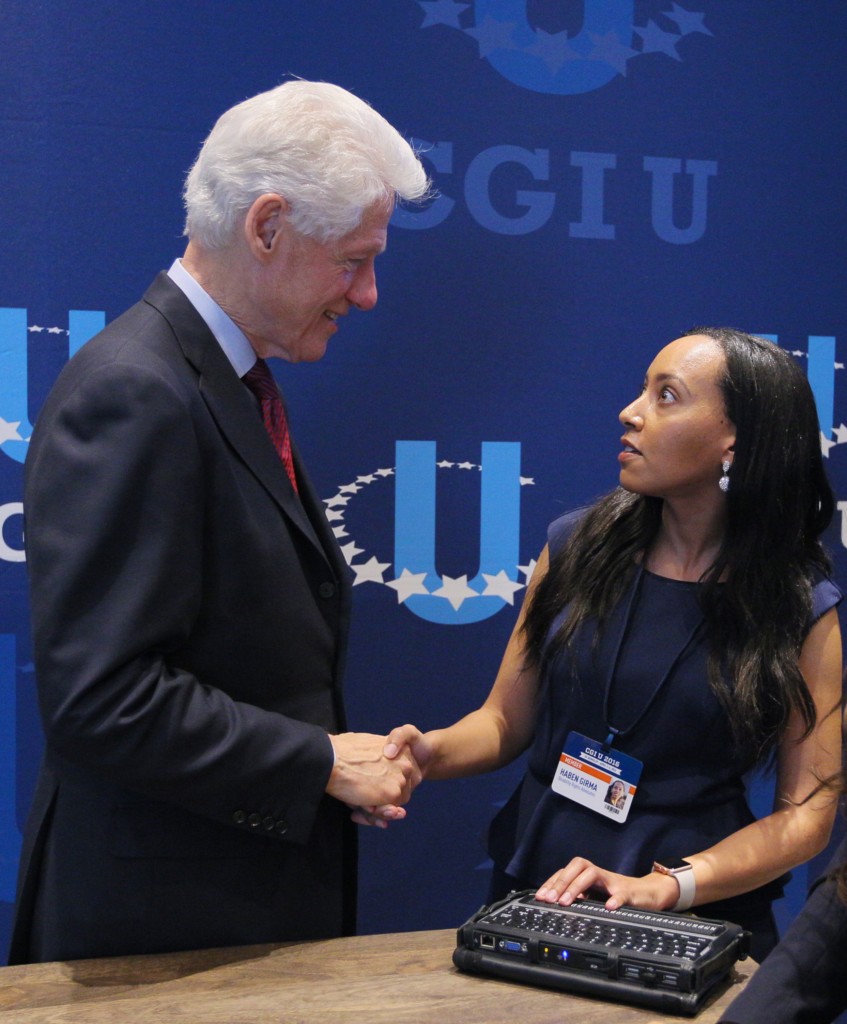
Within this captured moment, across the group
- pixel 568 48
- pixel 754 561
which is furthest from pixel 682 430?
pixel 568 48

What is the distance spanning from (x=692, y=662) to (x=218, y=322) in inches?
37.3

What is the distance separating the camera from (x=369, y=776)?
62.0 inches

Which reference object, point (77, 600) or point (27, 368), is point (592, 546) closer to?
point (77, 600)

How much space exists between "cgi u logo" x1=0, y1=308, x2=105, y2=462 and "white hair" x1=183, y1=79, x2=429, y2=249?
2.23 ft

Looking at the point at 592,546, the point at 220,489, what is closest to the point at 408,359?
the point at 592,546

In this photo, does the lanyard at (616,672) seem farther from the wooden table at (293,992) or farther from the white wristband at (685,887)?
the wooden table at (293,992)

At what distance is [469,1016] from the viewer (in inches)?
51.1

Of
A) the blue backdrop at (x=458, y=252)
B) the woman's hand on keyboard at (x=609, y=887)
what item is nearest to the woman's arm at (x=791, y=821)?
the woman's hand on keyboard at (x=609, y=887)

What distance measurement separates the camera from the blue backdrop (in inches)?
87.2

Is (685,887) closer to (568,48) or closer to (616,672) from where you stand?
(616,672)

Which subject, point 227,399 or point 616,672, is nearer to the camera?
point 227,399

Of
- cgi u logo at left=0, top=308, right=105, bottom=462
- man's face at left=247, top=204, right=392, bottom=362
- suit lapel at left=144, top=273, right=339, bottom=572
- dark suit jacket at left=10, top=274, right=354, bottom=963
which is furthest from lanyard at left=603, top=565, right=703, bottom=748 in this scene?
cgi u logo at left=0, top=308, right=105, bottom=462

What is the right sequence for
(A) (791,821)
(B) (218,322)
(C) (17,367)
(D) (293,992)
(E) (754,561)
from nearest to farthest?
(D) (293,992) < (B) (218,322) < (A) (791,821) < (E) (754,561) < (C) (17,367)

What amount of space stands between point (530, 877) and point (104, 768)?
→ 2.79 feet
